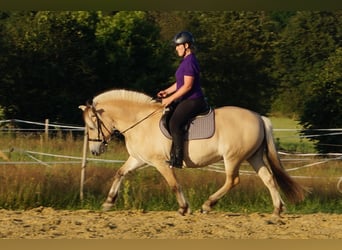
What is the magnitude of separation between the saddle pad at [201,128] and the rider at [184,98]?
8cm

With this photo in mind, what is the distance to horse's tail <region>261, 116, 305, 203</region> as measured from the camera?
26.9 ft

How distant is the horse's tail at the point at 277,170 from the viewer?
8.20 meters

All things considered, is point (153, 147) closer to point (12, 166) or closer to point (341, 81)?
point (12, 166)

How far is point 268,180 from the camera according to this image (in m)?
8.12

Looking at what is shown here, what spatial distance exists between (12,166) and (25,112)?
899 cm

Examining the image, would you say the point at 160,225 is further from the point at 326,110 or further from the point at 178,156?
the point at 326,110

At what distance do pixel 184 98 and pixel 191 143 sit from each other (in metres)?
0.51

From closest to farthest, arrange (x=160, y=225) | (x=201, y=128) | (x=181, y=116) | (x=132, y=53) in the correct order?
(x=160, y=225), (x=181, y=116), (x=201, y=128), (x=132, y=53)

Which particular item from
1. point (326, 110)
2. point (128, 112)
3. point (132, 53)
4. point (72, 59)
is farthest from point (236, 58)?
point (128, 112)

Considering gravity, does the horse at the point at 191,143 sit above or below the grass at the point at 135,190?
above

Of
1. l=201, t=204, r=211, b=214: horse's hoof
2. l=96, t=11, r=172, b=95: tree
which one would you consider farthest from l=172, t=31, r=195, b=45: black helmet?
l=96, t=11, r=172, b=95: tree

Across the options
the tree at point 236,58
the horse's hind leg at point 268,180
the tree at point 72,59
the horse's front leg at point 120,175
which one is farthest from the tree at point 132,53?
the horse's hind leg at point 268,180

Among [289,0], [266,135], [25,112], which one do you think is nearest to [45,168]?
[266,135]

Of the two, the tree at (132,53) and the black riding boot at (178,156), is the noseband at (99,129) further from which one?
the tree at (132,53)
